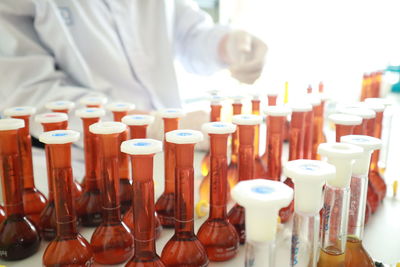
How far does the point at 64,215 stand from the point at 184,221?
0.12 m

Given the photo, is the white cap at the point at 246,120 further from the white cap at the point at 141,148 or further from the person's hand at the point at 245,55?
the person's hand at the point at 245,55

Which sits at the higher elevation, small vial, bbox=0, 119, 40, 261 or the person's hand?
the person's hand

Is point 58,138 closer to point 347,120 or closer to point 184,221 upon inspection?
point 184,221

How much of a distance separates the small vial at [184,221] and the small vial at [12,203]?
0.17 metres

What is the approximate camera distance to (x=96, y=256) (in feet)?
1.44

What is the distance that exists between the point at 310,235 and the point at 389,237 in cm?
23

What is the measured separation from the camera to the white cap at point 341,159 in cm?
34


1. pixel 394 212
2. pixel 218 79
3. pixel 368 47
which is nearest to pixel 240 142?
pixel 394 212

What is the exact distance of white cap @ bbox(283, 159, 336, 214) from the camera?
0.98 ft

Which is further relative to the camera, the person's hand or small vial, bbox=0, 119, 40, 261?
the person's hand

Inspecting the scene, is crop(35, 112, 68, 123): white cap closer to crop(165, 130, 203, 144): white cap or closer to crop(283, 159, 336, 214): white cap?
crop(165, 130, 203, 144): white cap

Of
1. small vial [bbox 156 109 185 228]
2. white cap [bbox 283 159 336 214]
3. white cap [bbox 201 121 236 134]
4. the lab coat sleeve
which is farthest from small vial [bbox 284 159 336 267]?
the lab coat sleeve

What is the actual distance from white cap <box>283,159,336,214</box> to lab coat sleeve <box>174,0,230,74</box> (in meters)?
0.87

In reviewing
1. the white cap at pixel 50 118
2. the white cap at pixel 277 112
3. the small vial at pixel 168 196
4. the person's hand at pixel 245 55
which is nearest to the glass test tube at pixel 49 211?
the white cap at pixel 50 118
